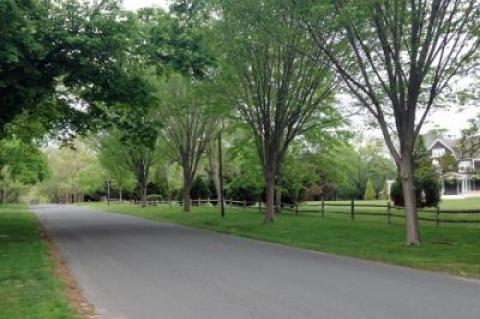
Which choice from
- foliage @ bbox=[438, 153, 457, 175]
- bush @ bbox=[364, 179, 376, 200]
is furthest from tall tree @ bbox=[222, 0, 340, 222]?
bush @ bbox=[364, 179, 376, 200]

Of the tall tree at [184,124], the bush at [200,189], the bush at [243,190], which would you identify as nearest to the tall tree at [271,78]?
the tall tree at [184,124]

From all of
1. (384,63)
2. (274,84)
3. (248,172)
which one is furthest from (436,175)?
(248,172)

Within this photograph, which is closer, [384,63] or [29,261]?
[29,261]

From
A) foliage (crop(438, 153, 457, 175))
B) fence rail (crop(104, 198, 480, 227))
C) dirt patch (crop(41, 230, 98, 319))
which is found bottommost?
dirt patch (crop(41, 230, 98, 319))

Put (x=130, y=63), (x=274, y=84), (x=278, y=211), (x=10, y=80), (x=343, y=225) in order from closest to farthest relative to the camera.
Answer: (x=10, y=80), (x=130, y=63), (x=343, y=225), (x=274, y=84), (x=278, y=211)

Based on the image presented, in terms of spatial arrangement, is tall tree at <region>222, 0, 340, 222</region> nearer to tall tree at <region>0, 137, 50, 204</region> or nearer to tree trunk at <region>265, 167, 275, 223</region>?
tree trunk at <region>265, 167, 275, 223</region>

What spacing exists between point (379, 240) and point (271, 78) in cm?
986

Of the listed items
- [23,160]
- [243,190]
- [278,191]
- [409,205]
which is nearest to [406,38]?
[409,205]

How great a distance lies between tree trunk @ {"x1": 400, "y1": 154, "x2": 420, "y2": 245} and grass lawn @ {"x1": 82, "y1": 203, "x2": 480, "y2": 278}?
341 millimetres

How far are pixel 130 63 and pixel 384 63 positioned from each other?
924cm

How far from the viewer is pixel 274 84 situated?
25.4 metres

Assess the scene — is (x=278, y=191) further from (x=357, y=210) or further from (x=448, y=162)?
(x=448, y=162)

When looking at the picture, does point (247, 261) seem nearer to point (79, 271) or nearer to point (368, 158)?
point (79, 271)

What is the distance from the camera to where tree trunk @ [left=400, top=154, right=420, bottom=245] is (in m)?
16.4
